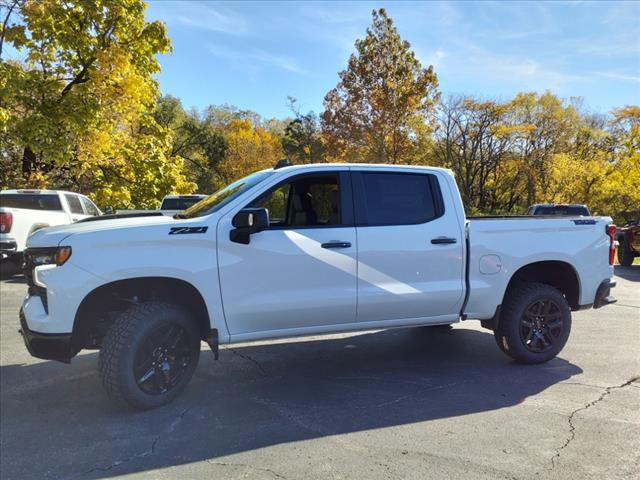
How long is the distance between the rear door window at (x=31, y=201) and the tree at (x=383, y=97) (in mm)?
17302

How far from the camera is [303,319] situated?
14.2 feet

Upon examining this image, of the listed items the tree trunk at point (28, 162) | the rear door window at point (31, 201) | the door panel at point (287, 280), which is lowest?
the door panel at point (287, 280)

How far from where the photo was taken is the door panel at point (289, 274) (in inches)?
162

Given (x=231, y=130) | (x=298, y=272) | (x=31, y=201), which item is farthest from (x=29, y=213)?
(x=231, y=130)

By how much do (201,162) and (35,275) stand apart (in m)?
38.1

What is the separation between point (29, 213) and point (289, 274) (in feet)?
28.2

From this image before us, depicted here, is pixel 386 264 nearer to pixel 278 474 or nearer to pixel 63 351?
pixel 278 474

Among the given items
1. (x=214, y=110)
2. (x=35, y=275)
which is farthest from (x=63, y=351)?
(x=214, y=110)

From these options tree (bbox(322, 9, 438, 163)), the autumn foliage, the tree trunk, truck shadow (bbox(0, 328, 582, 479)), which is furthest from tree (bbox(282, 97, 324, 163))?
truck shadow (bbox(0, 328, 582, 479))

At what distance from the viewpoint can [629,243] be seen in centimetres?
1491

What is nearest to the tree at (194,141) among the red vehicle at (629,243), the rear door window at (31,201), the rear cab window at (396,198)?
the rear door window at (31,201)

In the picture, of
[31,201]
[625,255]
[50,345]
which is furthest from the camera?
[625,255]

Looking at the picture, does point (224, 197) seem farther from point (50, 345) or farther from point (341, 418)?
point (341, 418)

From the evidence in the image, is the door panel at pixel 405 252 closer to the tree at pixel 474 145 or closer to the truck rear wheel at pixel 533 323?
the truck rear wheel at pixel 533 323
